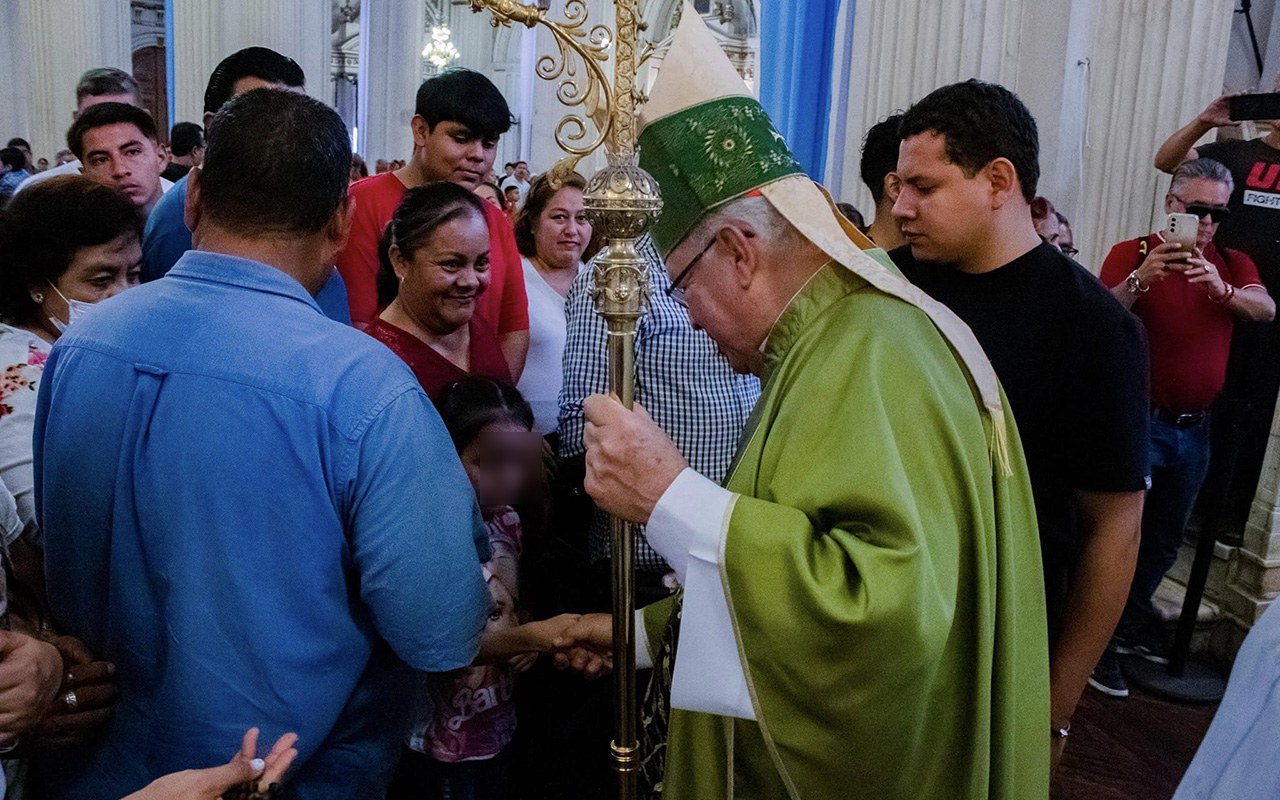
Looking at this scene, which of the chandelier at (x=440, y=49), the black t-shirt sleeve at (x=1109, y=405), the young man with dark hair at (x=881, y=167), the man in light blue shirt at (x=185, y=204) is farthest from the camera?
the chandelier at (x=440, y=49)

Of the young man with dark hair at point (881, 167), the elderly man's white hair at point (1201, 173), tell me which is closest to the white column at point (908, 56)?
the elderly man's white hair at point (1201, 173)

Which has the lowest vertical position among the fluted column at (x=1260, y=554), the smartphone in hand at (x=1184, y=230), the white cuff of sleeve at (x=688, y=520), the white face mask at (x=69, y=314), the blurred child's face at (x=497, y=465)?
the fluted column at (x=1260, y=554)

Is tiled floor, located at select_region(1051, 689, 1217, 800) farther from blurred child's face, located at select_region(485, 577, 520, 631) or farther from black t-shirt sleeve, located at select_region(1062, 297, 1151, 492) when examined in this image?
blurred child's face, located at select_region(485, 577, 520, 631)

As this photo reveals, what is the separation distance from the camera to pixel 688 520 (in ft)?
4.05

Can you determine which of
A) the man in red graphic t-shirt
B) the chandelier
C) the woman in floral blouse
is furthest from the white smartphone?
the chandelier

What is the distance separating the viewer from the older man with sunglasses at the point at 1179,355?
3.45 metres

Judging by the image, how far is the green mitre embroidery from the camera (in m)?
1.38

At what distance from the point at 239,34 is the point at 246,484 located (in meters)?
8.16

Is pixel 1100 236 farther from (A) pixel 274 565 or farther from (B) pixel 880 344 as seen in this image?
(A) pixel 274 565

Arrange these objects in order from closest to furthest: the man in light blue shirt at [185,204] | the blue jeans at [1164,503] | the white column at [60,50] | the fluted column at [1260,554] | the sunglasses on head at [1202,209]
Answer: the man in light blue shirt at [185,204] → the sunglasses on head at [1202,209] → the blue jeans at [1164,503] → the fluted column at [1260,554] → the white column at [60,50]

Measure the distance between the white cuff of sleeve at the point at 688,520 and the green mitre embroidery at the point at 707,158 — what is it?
0.41 meters

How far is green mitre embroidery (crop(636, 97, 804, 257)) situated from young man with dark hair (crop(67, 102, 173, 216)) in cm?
230

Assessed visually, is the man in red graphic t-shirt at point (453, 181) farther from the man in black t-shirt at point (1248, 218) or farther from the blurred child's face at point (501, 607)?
the man in black t-shirt at point (1248, 218)

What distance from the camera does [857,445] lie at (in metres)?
1.21
